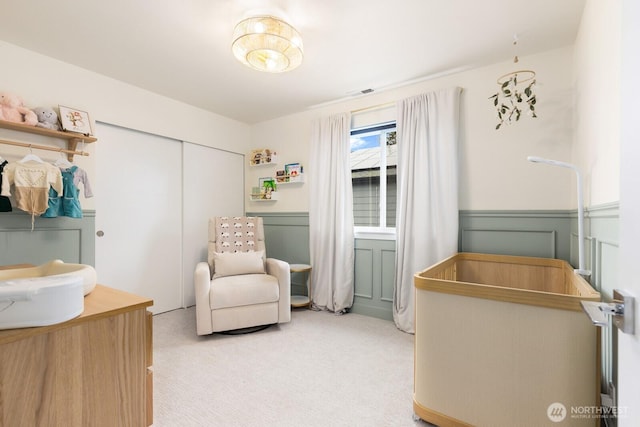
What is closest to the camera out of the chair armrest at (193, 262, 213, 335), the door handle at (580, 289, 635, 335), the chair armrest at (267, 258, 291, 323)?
the door handle at (580, 289, 635, 335)

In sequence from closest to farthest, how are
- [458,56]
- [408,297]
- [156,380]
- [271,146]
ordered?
[156,380] < [458,56] < [408,297] < [271,146]

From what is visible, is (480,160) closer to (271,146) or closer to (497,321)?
(497,321)

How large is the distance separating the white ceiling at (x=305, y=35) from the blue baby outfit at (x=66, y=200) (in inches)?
38.8

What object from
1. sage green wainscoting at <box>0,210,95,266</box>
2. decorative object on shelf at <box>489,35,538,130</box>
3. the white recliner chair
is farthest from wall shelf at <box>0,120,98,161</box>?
decorative object on shelf at <box>489,35,538,130</box>

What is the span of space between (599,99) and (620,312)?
1404 millimetres

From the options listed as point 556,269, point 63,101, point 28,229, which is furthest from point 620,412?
point 63,101

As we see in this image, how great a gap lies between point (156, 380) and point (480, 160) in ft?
9.53

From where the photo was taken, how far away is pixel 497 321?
1277 millimetres

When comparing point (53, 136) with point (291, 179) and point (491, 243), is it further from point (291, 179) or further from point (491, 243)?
point (491, 243)

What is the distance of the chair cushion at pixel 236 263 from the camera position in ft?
9.37

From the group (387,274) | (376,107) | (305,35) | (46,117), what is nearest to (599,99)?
(305,35)

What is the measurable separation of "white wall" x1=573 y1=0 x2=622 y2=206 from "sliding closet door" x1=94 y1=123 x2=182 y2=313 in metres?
3.54

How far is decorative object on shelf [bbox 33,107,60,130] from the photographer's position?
224 cm

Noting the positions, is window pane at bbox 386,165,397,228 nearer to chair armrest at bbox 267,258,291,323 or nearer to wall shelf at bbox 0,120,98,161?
chair armrest at bbox 267,258,291,323
